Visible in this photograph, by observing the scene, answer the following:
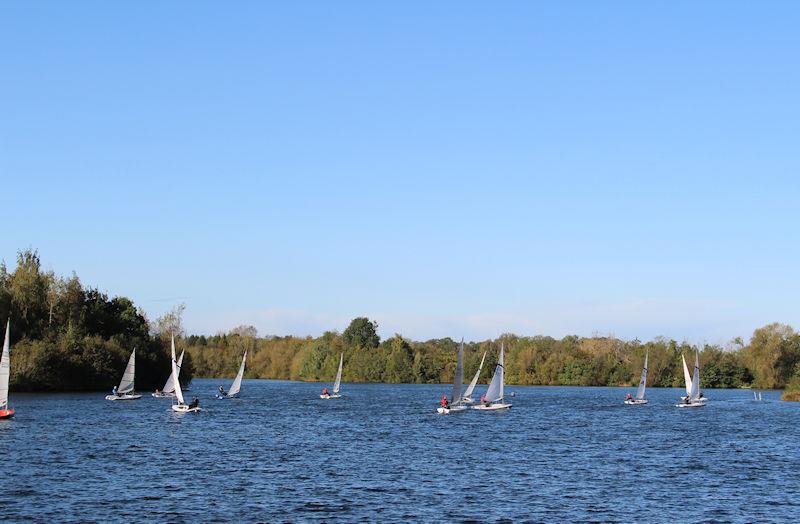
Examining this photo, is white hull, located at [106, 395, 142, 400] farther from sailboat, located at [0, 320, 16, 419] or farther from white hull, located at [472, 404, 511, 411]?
white hull, located at [472, 404, 511, 411]

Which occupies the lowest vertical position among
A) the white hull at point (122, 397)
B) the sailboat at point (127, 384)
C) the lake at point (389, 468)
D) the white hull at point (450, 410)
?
the lake at point (389, 468)

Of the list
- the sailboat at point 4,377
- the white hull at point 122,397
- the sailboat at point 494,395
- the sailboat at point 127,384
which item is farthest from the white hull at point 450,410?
the sailboat at point 4,377

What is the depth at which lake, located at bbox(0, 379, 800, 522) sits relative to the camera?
40.5 metres

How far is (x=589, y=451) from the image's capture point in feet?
217

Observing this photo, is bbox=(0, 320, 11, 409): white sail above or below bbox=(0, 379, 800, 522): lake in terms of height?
above

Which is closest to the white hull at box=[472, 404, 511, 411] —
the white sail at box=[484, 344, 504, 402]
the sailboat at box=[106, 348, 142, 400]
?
the white sail at box=[484, 344, 504, 402]

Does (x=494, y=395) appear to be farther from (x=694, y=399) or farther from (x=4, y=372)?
(x=4, y=372)

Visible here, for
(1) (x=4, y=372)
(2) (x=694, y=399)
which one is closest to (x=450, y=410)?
(2) (x=694, y=399)

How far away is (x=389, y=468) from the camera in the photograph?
54.9 m

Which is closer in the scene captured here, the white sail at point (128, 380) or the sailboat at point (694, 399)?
the white sail at point (128, 380)

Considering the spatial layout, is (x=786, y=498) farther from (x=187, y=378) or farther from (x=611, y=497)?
(x=187, y=378)

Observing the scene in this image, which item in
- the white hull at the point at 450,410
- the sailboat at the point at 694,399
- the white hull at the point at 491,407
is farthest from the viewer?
the sailboat at the point at 694,399

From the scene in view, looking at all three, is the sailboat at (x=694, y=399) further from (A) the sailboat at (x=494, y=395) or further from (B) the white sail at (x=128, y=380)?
(B) the white sail at (x=128, y=380)

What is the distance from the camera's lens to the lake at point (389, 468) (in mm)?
40531
